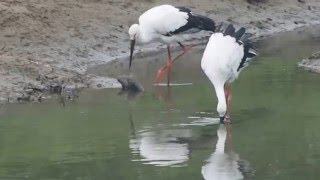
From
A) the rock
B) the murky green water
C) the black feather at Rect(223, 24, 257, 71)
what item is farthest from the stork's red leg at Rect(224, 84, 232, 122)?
the rock

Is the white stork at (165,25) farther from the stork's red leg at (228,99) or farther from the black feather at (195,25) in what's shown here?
the stork's red leg at (228,99)

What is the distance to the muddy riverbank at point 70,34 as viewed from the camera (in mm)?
14023

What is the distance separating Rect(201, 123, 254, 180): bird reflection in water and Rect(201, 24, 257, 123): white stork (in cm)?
125

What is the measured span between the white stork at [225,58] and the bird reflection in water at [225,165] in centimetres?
125

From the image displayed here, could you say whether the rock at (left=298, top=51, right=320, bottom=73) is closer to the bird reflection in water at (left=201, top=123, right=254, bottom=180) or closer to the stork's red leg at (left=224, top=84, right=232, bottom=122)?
the stork's red leg at (left=224, top=84, right=232, bottom=122)

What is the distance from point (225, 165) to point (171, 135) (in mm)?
1590

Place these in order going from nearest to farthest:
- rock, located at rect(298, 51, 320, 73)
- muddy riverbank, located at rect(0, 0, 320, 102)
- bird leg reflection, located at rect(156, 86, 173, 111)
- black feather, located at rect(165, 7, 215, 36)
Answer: bird leg reflection, located at rect(156, 86, 173, 111) < muddy riverbank, located at rect(0, 0, 320, 102) < rock, located at rect(298, 51, 320, 73) < black feather, located at rect(165, 7, 215, 36)

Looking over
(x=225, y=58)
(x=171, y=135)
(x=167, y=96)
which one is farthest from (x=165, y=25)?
(x=171, y=135)

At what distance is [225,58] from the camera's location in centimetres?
1127

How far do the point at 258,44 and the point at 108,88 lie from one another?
666 centimetres

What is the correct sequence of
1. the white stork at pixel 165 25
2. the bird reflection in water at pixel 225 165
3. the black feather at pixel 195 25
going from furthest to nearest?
the black feather at pixel 195 25 < the white stork at pixel 165 25 < the bird reflection in water at pixel 225 165

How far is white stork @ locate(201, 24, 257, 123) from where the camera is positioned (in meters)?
11.1

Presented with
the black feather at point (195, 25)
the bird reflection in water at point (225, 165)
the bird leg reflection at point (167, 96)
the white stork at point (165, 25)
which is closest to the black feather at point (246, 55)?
the bird leg reflection at point (167, 96)

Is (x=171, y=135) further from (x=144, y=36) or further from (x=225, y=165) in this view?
(x=144, y=36)
